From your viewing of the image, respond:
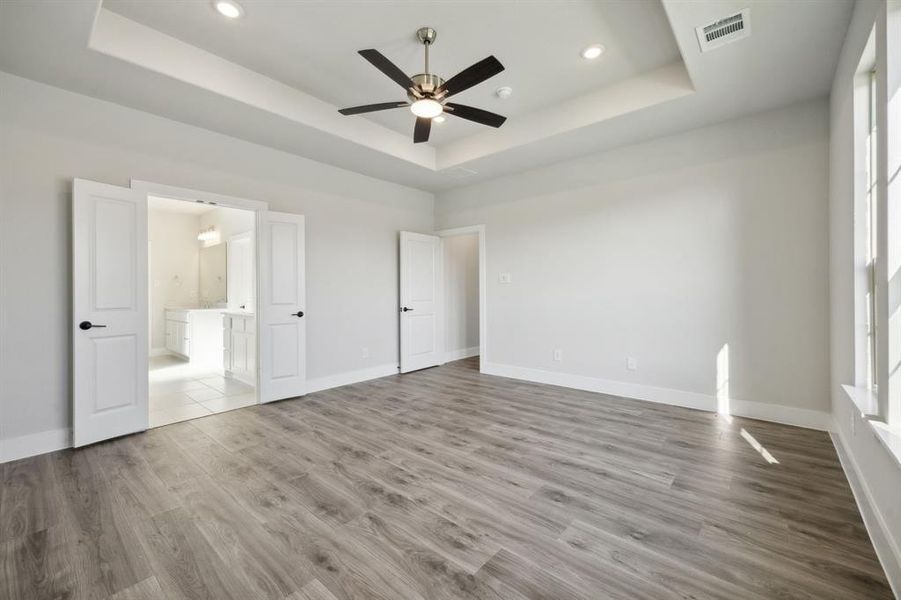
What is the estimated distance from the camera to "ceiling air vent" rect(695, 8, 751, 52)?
2.38 metres

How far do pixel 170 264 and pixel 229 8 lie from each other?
6682mm

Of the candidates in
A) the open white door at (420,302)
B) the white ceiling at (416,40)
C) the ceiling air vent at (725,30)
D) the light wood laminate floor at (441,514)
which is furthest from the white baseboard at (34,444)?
the ceiling air vent at (725,30)

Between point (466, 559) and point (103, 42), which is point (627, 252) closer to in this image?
point (466, 559)

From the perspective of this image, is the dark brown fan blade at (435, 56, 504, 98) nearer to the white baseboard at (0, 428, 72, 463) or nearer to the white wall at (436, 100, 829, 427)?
the white wall at (436, 100, 829, 427)

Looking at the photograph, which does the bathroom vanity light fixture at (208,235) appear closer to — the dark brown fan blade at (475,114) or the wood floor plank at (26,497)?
the wood floor plank at (26,497)

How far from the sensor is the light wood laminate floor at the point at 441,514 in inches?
63.5

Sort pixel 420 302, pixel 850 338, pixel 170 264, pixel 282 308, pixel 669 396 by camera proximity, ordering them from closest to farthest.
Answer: pixel 850 338 < pixel 669 396 < pixel 282 308 < pixel 420 302 < pixel 170 264

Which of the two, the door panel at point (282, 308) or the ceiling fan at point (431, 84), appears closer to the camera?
the ceiling fan at point (431, 84)

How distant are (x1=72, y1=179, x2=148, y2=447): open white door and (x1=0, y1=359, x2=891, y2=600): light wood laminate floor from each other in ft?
0.94

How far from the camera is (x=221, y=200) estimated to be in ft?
12.8

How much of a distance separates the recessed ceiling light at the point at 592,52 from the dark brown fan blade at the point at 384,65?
5.03ft

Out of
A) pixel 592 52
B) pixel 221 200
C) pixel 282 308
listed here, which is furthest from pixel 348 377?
pixel 592 52

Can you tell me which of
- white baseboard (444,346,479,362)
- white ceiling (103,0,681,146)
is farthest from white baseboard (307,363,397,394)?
white ceiling (103,0,681,146)

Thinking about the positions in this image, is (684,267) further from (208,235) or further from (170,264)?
(170,264)
